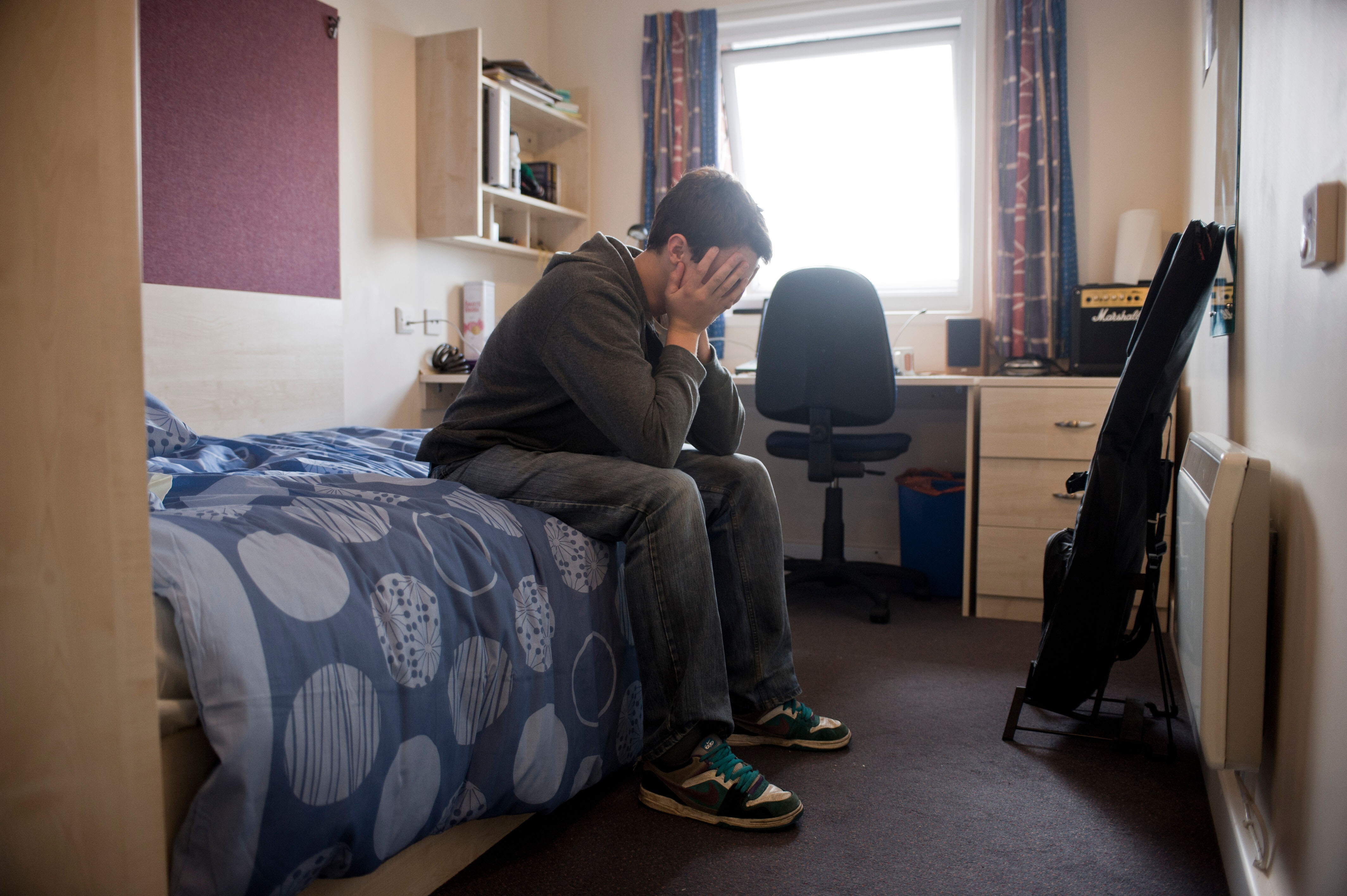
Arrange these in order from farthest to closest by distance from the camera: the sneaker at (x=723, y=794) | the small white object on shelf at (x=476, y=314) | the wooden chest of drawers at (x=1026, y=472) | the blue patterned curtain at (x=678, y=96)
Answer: the blue patterned curtain at (x=678, y=96) < the small white object on shelf at (x=476, y=314) < the wooden chest of drawers at (x=1026, y=472) < the sneaker at (x=723, y=794)

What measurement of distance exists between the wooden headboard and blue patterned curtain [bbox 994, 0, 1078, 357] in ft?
7.13

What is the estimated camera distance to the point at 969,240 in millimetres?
3254

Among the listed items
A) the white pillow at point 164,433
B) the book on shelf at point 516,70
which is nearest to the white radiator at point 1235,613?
the white pillow at point 164,433

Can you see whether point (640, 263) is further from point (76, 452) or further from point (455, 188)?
point (455, 188)

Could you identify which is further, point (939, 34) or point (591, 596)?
point (939, 34)

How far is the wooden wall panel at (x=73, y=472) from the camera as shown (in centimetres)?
68

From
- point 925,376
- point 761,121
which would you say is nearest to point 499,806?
point 925,376

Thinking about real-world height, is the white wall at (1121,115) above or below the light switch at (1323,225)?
above

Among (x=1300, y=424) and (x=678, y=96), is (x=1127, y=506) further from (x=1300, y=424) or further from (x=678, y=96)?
(x=678, y=96)

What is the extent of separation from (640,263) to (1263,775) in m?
1.13

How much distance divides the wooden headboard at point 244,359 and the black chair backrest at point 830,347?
1294 mm

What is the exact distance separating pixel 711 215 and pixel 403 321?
5.97 feet

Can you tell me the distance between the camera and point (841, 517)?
9.17 feet

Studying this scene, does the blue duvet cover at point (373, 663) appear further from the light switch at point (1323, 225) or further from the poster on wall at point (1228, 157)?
the poster on wall at point (1228, 157)
